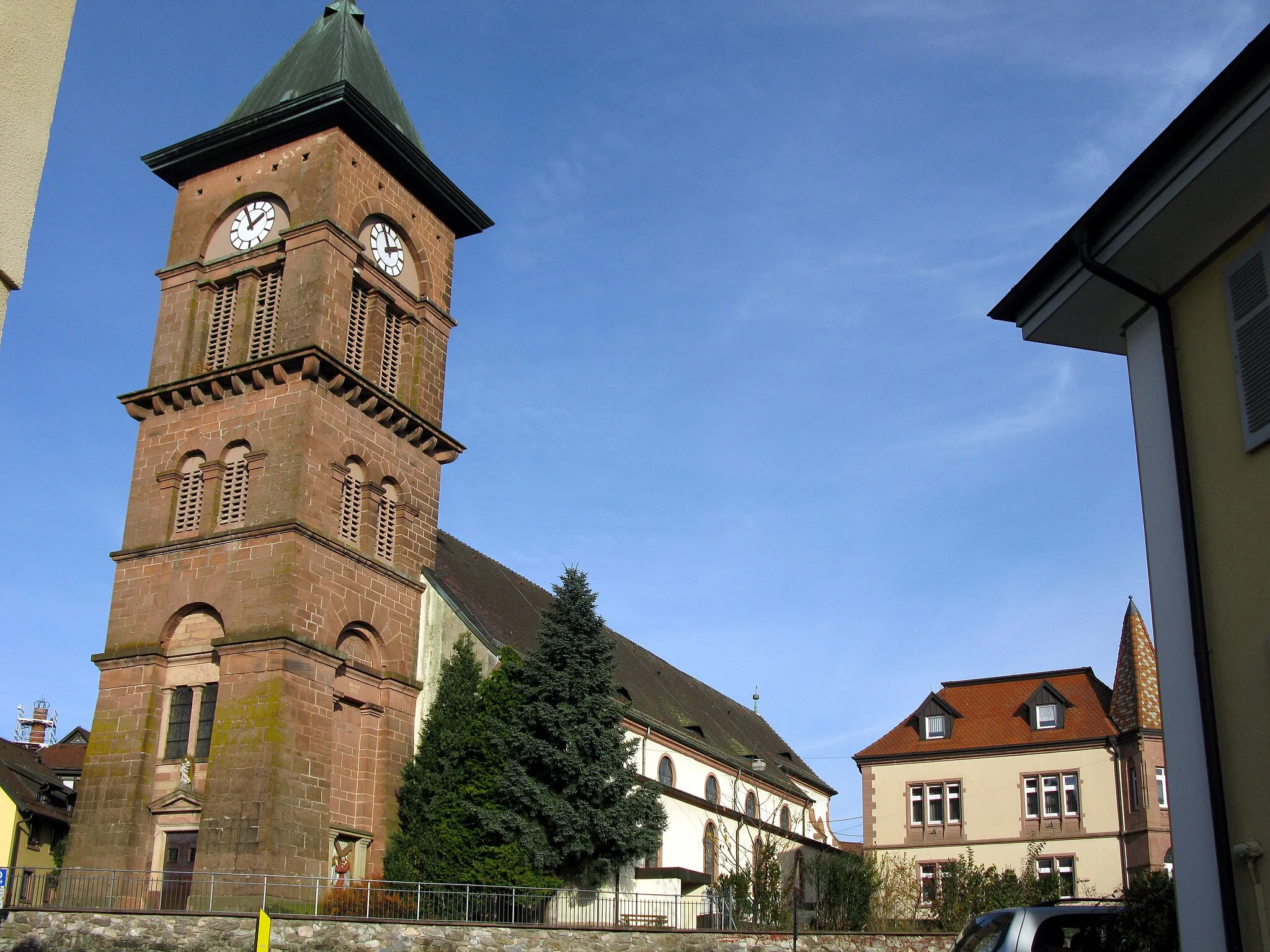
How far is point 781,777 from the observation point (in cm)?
5188

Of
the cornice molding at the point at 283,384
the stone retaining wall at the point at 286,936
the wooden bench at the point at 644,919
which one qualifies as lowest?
the stone retaining wall at the point at 286,936

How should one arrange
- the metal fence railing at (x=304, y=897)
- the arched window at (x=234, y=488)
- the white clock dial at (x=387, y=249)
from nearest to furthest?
the metal fence railing at (x=304, y=897) → the arched window at (x=234, y=488) → the white clock dial at (x=387, y=249)

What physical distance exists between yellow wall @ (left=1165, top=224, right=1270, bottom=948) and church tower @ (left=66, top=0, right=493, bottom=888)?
21.9m

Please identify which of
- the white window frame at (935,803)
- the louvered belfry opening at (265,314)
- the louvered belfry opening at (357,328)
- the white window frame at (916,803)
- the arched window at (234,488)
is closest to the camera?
the arched window at (234,488)

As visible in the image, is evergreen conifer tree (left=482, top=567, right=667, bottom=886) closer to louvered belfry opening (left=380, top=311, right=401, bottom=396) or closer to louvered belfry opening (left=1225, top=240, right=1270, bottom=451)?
louvered belfry opening (left=380, top=311, right=401, bottom=396)

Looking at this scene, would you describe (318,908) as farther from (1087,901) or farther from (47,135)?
(47,135)

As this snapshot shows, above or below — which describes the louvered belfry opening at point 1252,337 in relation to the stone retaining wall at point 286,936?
above

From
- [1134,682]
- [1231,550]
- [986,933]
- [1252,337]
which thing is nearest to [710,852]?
[1134,682]

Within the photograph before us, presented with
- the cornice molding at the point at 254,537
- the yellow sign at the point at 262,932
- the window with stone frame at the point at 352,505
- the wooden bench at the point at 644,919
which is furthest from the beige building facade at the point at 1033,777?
the yellow sign at the point at 262,932

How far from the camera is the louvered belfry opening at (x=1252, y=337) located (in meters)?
8.80

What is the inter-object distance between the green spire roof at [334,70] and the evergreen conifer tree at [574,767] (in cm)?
1554

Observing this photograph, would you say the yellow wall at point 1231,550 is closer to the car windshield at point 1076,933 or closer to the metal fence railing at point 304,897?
the car windshield at point 1076,933

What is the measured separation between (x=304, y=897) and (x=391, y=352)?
14.6 metres

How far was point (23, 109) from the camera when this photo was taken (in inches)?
213
